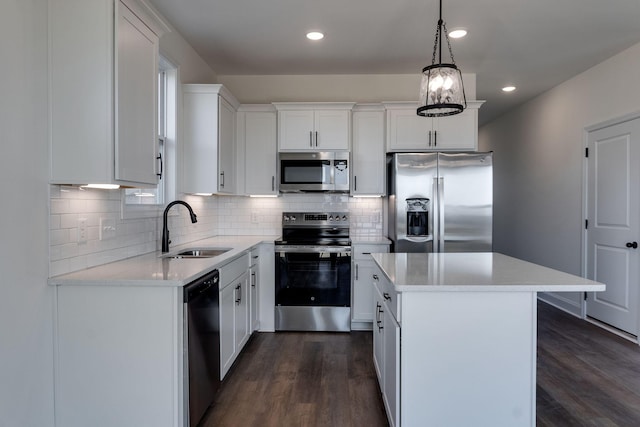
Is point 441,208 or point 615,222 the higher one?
point 441,208

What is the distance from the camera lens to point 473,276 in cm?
195

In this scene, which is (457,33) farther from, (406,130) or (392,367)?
(392,367)

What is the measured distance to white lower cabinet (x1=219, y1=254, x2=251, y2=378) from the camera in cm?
259

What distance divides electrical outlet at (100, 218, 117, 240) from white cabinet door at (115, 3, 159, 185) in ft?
1.32

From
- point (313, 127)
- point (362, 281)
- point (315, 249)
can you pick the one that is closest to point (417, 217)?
point (362, 281)

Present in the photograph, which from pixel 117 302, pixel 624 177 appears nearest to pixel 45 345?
pixel 117 302

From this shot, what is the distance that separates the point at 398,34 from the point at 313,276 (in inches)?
91.8

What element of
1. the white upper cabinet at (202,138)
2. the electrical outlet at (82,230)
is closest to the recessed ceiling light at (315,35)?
the white upper cabinet at (202,138)

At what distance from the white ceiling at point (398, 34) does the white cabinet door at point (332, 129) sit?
1.79 ft

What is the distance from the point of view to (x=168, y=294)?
187 cm

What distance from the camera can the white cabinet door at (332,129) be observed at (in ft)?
13.1

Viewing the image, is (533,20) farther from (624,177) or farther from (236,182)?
(236,182)

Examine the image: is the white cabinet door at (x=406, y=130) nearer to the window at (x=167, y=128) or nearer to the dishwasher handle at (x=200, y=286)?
the window at (x=167, y=128)

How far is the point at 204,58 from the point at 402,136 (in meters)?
2.18
